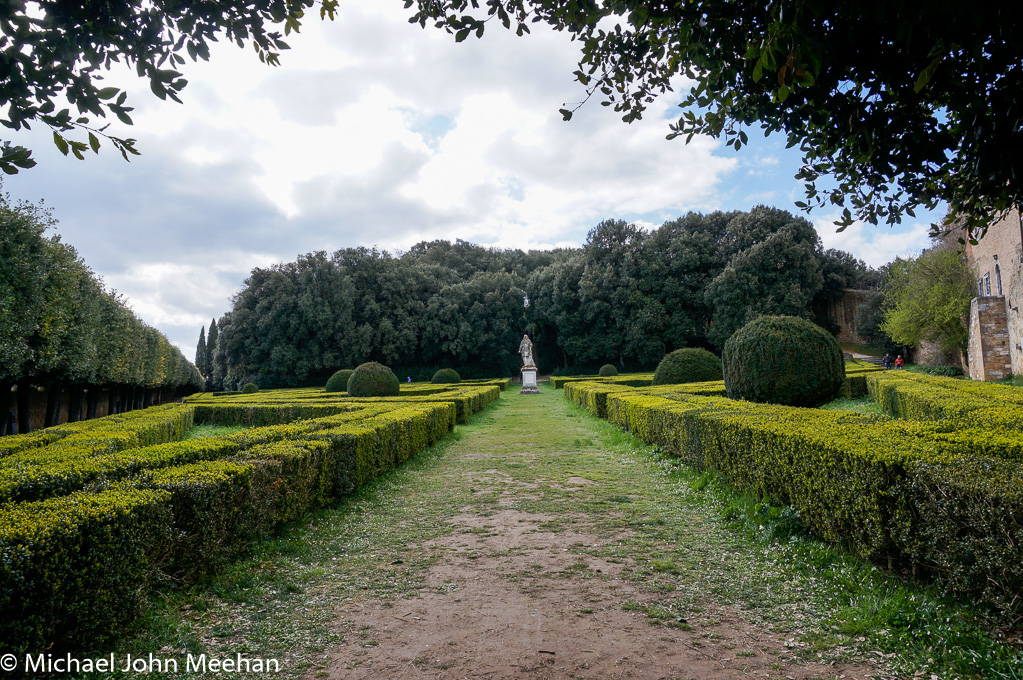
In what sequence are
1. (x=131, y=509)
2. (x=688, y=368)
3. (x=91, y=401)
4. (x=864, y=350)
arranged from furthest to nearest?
(x=864, y=350) → (x=91, y=401) → (x=688, y=368) → (x=131, y=509)

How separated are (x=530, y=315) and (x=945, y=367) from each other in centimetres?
2681

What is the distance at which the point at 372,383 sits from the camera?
65.7 feet

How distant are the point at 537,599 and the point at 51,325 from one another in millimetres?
15556

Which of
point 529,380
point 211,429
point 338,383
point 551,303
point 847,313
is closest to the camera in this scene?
point 211,429

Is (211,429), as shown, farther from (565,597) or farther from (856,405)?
(856,405)

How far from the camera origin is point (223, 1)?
3.48 meters

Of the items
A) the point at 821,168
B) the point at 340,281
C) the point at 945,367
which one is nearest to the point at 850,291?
the point at 945,367

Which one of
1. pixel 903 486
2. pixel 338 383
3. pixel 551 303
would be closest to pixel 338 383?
pixel 338 383

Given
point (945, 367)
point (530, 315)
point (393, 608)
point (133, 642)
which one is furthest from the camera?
point (530, 315)

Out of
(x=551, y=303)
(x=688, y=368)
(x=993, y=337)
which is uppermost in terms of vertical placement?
(x=551, y=303)

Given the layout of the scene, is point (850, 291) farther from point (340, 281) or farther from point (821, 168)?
point (821, 168)

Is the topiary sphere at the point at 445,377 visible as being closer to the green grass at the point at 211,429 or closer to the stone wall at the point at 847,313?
the green grass at the point at 211,429

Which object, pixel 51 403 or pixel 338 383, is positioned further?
pixel 338 383

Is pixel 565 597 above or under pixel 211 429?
above
